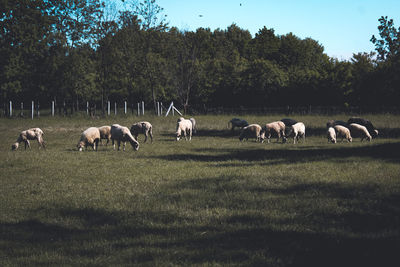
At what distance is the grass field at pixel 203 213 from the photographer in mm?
4793

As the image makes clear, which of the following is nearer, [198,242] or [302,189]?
[198,242]

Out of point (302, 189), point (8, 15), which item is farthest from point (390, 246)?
point (8, 15)

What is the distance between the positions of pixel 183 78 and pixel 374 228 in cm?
5152

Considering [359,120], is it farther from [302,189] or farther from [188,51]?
[188,51]

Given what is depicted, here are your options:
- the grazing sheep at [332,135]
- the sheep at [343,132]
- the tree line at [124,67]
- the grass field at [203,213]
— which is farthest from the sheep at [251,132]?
the tree line at [124,67]

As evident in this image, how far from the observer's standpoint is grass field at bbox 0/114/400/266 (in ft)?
15.7

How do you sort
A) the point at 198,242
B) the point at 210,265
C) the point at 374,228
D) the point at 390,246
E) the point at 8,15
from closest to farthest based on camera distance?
1. the point at 210,265
2. the point at 390,246
3. the point at 198,242
4. the point at 374,228
5. the point at 8,15

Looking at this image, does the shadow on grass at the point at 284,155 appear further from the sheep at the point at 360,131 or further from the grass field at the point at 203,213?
the sheep at the point at 360,131

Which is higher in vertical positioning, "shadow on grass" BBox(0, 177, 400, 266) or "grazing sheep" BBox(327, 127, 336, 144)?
"grazing sheep" BBox(327, 127, 336, 144)

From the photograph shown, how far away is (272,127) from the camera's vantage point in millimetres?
20766

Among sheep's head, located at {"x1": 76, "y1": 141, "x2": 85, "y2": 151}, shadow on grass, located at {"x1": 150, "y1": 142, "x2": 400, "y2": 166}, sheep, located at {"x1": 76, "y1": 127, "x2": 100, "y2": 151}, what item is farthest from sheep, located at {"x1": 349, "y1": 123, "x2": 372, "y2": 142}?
sheep's head, located at {"x1": 76, "y1": 141, "x2": 85, "y2": 151}

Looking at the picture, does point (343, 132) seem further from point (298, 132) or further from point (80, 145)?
point (80, 145)

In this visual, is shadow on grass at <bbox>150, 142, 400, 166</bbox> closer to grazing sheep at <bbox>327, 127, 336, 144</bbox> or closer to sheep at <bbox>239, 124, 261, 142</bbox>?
grazing sheep at <bbox>327, 127, 336, 144</bbox>

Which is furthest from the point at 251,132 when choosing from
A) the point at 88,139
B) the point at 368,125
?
the point at 88,139
